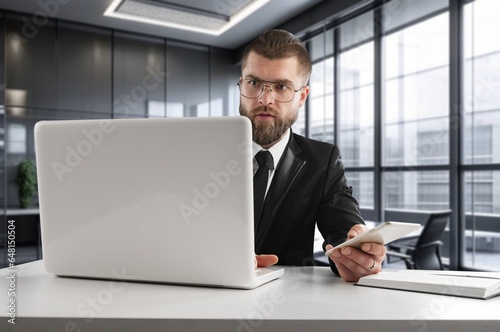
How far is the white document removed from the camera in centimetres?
85

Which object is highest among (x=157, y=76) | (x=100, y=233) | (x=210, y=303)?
(x=157, y=76)

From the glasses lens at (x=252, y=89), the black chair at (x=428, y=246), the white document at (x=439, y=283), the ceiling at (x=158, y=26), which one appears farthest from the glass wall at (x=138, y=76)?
the white document at (x=439, y=283)

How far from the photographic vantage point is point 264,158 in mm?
1446

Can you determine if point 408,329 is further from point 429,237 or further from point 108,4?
point 108,4

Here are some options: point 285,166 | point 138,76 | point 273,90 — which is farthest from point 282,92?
point 138,76

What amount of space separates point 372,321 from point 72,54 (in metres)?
6.61

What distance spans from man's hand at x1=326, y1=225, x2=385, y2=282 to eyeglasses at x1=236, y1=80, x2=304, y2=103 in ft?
2.24

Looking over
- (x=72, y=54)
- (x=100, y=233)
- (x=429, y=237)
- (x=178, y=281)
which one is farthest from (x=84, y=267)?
(x=72, y=54)

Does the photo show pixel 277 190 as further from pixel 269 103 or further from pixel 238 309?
pixel 238 309

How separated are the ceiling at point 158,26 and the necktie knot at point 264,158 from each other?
177 inches

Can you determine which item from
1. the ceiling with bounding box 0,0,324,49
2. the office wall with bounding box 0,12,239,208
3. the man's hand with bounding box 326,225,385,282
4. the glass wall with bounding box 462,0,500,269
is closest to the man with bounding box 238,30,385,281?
the man's hand with bounding box 326,225,385,282

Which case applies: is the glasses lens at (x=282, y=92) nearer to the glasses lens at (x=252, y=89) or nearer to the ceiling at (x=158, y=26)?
the glasses lens at (x=252, y=89)

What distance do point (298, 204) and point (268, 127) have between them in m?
0.29

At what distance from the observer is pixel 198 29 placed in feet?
21.7
